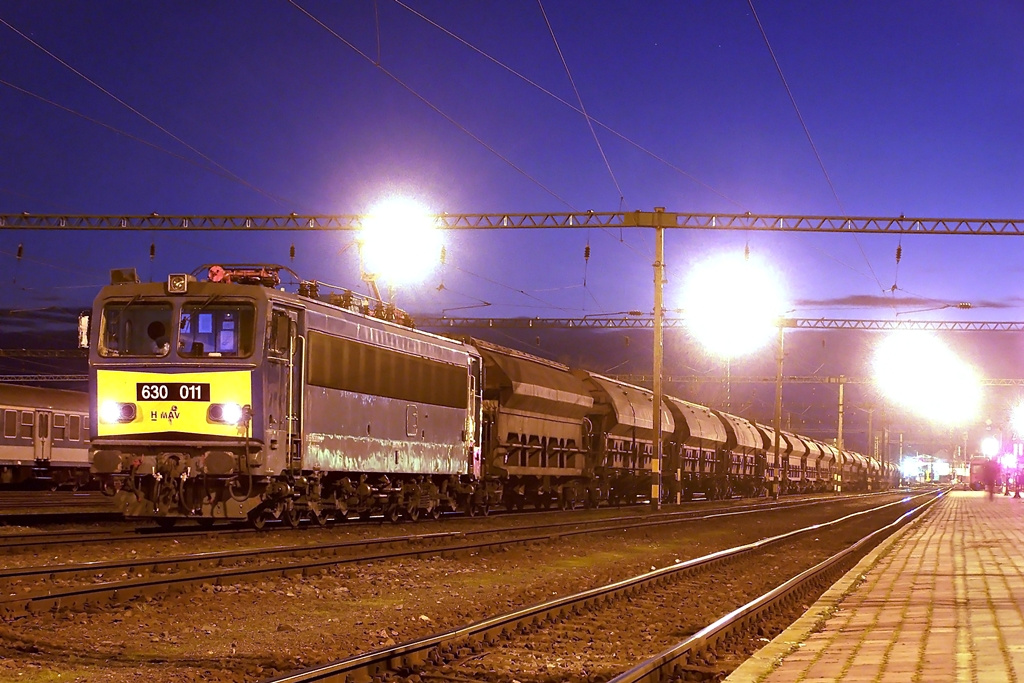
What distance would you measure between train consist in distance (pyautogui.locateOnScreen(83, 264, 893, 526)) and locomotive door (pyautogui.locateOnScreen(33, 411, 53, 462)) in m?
19.0

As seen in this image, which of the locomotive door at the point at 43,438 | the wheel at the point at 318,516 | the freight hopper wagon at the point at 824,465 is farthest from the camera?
the freight hopper wagon at the point at 824,465

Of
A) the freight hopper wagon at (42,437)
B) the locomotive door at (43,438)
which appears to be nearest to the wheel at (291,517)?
the freight hopper wagon at (42,437)

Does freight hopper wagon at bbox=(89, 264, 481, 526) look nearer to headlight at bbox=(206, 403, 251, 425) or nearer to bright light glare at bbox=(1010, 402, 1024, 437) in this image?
headlight at bbox=(206, 403, 251, 425)

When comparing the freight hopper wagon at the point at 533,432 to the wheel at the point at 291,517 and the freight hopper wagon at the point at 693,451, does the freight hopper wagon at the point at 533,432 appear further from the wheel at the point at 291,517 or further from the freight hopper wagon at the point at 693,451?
the wheel at the point at 291,517

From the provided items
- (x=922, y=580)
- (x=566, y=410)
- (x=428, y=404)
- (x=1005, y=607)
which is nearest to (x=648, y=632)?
(x=1005, y=607)

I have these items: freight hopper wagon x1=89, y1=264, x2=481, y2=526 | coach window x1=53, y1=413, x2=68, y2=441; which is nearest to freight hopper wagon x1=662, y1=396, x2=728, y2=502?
freight hopper wagon x1=89, y1=264, x2=481, y2=526

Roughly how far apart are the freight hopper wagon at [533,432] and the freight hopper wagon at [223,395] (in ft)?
28.0

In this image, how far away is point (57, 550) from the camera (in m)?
16.3

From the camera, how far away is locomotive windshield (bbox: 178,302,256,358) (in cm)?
1925

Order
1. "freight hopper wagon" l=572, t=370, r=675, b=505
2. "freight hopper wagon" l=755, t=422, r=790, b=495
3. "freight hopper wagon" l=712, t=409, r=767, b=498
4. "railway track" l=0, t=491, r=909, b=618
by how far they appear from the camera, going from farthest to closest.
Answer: "freight hopper wagon" l=755, t=422, r=790, b=495 < "freight hopper wagon" l=712, t=409, r=767, b=498 < "freight hopper wagon" l=572, t=370, r=675, b=505 < "railway track" l=0, t=491, r=909, b=618

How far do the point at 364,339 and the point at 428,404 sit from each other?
341 cm

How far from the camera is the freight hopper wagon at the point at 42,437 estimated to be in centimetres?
4069

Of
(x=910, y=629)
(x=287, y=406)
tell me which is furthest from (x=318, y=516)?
(x=910, y=629)

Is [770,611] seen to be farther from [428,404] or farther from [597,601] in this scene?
[428,404]
